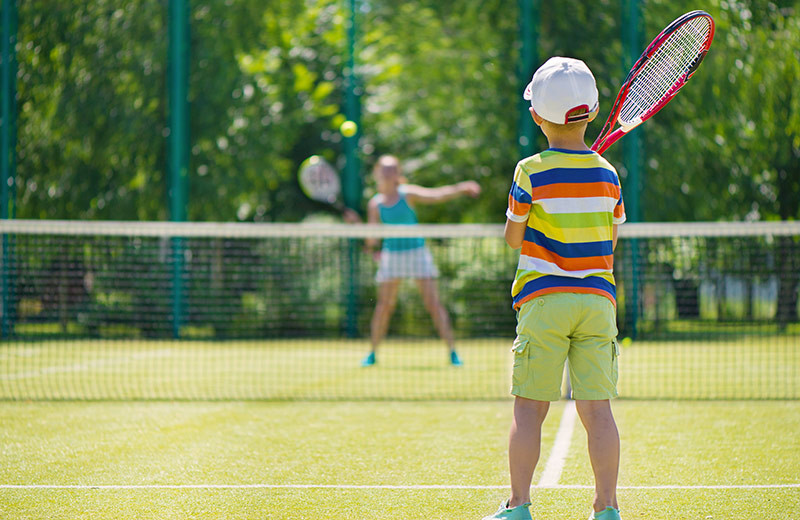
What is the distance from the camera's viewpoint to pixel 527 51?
483 inches

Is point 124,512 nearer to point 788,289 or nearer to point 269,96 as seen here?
point 788,289

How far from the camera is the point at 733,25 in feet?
39.0

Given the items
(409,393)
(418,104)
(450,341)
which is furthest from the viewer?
(418,104)

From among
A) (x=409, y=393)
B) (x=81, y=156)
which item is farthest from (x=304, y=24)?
(x=409, y=393)

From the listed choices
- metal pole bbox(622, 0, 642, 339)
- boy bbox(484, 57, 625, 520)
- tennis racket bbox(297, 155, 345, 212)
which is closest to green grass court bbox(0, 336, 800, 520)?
boy bbox(484, 57, 625, 520)

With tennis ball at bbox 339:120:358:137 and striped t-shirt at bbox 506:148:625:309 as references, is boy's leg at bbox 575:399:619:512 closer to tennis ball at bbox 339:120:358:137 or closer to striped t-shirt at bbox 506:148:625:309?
striped t-shirt at bbox 506:148:625:309

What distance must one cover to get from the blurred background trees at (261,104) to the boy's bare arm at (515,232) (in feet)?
29.0

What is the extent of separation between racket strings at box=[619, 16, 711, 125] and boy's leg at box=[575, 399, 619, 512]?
4.24 ft

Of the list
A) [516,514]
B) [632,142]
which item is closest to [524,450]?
[516,514]

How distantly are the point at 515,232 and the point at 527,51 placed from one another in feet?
30.4

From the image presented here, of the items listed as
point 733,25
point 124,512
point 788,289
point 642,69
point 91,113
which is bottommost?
point 124,512

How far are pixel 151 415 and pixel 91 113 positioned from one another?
7376mm

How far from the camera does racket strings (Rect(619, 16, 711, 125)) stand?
407 cm

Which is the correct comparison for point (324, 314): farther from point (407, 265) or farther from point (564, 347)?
point (564, 347)
